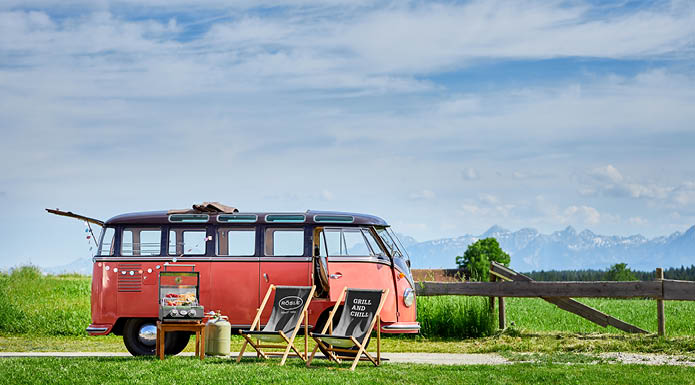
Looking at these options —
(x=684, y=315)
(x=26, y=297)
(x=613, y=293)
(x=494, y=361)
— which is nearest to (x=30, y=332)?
(x=26, y=297)

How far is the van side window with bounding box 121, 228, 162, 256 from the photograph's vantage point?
50.6ft

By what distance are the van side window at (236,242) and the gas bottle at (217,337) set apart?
174 centimetres

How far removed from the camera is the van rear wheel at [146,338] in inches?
591

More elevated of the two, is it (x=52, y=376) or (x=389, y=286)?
(x=389, y=286)

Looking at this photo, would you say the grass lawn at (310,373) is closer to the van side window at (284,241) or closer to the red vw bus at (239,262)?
Result: the red vw bus at (239,262)

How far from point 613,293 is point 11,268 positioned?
879 inches

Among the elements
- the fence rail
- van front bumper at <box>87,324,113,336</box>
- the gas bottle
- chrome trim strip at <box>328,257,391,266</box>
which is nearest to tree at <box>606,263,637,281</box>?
the fence rail

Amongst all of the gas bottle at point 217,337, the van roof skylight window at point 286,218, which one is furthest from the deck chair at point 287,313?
the van roof skylight window at point 286,218

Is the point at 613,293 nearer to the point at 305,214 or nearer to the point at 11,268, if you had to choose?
the point at 305,214

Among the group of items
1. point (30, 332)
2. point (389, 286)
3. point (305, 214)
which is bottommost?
point (30, 332)

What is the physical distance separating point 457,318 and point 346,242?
3986mm

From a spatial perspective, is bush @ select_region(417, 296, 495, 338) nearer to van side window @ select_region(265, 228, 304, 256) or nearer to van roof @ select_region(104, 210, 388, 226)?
van roof @ select_region(104, 210, 388, 226)

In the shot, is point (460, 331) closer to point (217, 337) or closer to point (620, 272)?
point (217, 337)

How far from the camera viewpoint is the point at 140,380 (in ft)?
36.1
